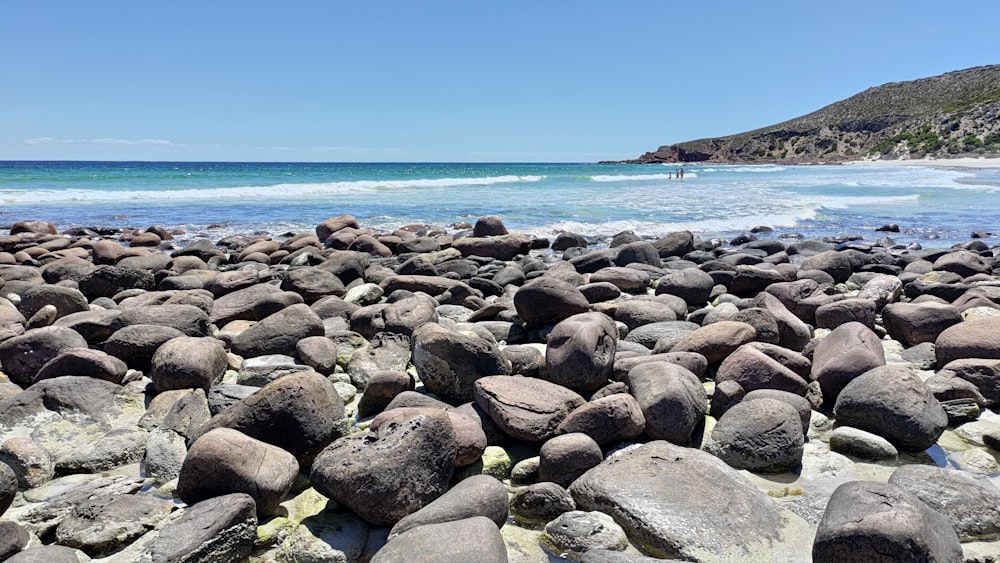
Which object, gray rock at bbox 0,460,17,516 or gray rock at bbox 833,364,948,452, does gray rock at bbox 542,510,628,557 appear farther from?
gray rock at bbox 0,460,17,516

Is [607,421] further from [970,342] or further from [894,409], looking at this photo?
[970,342]


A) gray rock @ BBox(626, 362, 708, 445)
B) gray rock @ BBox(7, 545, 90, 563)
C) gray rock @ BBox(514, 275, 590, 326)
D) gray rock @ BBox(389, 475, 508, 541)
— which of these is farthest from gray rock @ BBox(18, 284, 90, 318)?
gray rock @ BBox(626, 362, 708, 445)

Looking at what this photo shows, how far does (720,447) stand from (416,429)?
1.67 meters

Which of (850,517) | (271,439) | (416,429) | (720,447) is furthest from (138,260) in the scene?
(850,517)

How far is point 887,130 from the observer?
72.6 metres

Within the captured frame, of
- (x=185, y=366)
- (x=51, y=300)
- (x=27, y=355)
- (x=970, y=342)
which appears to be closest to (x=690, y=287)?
(x=970, y=342)

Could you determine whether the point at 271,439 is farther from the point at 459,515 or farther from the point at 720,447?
the point at 720,447

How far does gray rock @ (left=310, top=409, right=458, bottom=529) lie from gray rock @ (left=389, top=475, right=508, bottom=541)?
8 centimetres

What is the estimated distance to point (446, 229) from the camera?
1648 centimetres

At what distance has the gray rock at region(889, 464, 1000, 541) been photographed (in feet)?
9.65

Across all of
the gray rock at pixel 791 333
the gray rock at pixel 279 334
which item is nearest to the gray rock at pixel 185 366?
the gray rock at pixel 279 334

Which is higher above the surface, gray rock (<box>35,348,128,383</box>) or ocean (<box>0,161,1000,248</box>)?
gray rock (<box>35,348,128,383</box>)

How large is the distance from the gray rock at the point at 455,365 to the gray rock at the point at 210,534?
1571mm

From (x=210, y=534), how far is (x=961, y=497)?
10.7 feet
